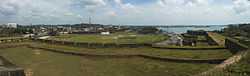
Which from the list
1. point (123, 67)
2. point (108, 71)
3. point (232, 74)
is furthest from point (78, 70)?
point (232, 74)

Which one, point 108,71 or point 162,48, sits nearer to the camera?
point 108,71

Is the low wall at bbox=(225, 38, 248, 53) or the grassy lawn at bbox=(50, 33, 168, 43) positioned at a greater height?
the low wall at bbox=(225, 38, 248, 53)

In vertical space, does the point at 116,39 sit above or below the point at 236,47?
below

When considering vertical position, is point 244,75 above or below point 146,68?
above

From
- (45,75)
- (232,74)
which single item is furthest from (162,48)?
(232,74)

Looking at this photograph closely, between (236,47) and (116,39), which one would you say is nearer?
(236,47)

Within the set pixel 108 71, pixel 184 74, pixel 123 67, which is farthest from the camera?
pixel 123 67

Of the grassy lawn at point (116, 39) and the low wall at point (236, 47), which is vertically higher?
the low wall at point (236, 47)

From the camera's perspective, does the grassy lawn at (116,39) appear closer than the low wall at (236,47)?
No

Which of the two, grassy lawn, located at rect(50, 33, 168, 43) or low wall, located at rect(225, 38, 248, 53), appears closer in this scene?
low wall, located at rect(225, 38, 248, 53)

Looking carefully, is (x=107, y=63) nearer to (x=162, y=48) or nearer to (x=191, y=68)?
(x=191, y=68)

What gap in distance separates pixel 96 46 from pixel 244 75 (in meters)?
27.3

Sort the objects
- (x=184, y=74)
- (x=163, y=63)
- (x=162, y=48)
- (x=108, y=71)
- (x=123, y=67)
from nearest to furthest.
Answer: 1. (x=184, y=74)
2. (x=108, y=71)
3. (x=123, y=67)
4. (x=163, y=63)
5. (x=162, y=48)

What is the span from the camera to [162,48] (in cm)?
3033
